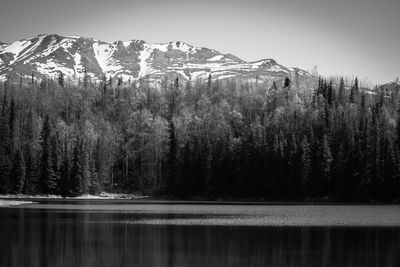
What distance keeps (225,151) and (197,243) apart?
10154 cm

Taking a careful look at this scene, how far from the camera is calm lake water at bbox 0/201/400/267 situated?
37406mm

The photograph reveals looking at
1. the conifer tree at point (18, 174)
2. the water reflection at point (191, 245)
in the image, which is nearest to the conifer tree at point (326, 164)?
the conifer tree at point (18, 174)

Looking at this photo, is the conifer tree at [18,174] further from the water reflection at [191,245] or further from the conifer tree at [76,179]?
the water reflection at [191,245]

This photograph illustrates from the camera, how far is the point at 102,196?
14600cm

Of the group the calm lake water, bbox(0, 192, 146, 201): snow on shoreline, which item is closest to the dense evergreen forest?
bbox(0, 192, 146, 201): snow on shoreline

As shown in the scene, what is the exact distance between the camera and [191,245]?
44.1 meters

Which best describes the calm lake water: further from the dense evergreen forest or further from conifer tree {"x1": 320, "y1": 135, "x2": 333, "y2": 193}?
the dense evergreen forest

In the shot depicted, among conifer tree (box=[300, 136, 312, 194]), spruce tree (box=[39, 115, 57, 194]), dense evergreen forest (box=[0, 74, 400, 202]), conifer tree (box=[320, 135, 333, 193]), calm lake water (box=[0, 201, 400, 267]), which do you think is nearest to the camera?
calm lake water (box=[0, 201, 400, 267])

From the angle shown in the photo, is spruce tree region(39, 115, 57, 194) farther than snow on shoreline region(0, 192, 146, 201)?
Yes

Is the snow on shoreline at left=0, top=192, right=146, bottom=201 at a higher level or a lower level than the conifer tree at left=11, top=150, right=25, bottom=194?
lower

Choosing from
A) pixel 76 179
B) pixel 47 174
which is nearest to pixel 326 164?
pixel 76 179

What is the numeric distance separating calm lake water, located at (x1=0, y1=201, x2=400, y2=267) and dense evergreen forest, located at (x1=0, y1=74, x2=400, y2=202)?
6083 centimetres

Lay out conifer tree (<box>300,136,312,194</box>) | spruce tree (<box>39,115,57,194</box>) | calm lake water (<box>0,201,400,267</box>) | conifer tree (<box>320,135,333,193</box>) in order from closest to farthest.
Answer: calm lake water (<box>0,201,400,267</box>) < conifer tree (<box>320,135,333,193</box>) < conifer tree (<box>300,136,312,194</box>) < spruce tree (<box>39,115,57,194</box>)

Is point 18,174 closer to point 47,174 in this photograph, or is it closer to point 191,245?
point 47,174
